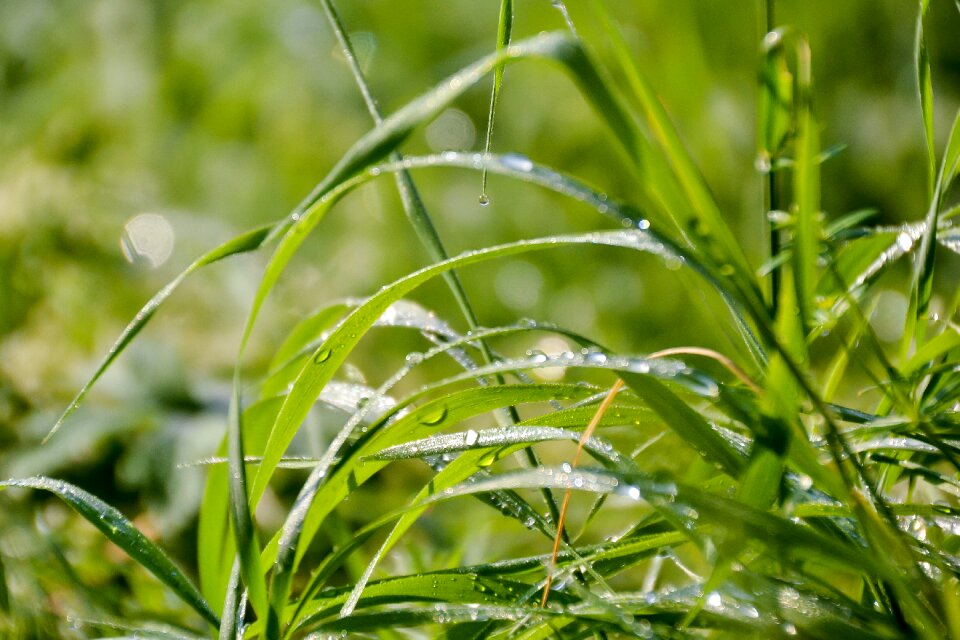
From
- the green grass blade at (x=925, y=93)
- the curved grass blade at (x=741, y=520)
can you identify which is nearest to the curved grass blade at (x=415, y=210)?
the curved grass blade at (x=741, y=520)

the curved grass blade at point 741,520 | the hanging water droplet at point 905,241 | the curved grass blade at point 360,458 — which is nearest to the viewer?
the curved grass blade at point 741,520

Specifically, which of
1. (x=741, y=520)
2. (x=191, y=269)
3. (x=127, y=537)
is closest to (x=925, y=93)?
(x=741, y=520)

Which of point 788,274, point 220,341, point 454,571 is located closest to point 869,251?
point 788,274

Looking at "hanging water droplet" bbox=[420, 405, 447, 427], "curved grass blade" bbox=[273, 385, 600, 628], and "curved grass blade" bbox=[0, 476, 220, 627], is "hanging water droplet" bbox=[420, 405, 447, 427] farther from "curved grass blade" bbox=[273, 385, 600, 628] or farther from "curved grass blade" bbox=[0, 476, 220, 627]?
"curved grass blade" bbox=[0, 476, 220, 627]

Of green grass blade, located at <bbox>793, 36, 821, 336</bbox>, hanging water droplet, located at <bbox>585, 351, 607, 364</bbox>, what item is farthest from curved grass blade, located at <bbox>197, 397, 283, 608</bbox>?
green grass blade, located at <bbox>793, 36, 821, 336</bbox>

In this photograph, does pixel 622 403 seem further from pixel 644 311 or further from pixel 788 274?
pixel 644 311

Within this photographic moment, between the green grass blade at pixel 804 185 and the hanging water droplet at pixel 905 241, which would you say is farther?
A: the hanging water droplet at pixel 905 241

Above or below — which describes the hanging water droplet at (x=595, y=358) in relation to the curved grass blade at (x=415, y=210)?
below

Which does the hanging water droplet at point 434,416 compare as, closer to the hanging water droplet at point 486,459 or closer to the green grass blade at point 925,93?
the hanging water droplet at point 486,459

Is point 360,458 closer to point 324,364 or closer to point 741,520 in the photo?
point 324,364
